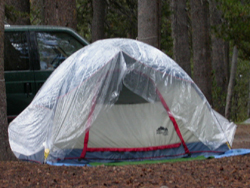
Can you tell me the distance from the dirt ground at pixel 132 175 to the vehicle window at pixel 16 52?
3.79 meters

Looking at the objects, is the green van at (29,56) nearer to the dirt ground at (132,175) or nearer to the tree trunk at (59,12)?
the tree trunk at (59,12)

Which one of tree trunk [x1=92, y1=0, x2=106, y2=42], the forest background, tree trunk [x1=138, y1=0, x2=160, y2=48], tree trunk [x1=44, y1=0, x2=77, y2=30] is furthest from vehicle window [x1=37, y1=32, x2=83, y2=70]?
tree trunk [x1=92, y1=0, x2=106, y2=42]

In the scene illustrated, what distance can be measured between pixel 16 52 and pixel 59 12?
1964 millimetres

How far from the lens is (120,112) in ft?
24.9

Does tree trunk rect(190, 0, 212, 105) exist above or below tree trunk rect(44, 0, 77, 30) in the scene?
below

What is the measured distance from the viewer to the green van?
947 centimetres

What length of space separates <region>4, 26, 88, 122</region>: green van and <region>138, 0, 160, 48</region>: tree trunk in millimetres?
1668

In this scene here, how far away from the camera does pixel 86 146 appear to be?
283 inches

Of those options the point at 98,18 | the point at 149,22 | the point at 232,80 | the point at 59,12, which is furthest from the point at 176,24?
the point at 59,12

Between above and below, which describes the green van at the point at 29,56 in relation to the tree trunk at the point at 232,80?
above

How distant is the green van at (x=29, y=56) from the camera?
31.1 feet

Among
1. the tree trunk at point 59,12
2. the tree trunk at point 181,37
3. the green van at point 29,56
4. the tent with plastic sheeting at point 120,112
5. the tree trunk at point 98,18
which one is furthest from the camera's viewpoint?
the tree trunk at point 98,18

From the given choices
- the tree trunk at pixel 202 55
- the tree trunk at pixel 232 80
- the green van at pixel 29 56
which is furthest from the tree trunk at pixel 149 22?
the tree trunk at pixel 232 80

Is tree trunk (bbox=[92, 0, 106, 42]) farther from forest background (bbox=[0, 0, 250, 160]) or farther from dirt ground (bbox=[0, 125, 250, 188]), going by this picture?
dirt ground (bbox=[0, 125, 250, 188])
